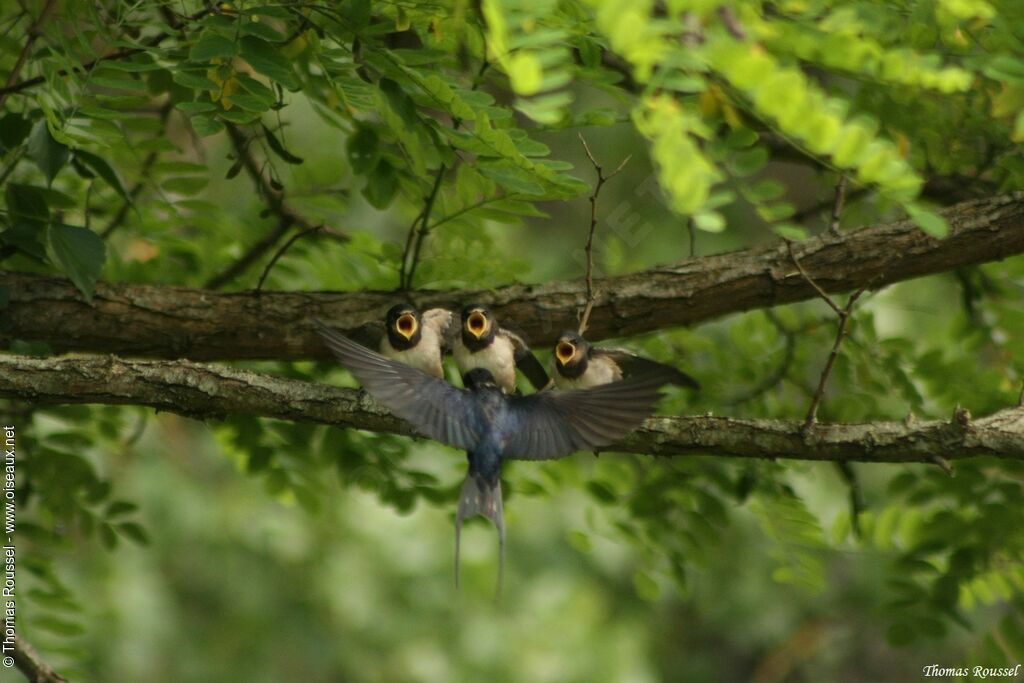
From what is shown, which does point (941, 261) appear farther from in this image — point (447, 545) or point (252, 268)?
point (447, 545)

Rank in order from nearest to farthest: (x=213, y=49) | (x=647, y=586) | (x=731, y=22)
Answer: (x=731, y=22), (x=213, y=49), (x=647, y=586)

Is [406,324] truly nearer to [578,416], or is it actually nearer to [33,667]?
[578,416]

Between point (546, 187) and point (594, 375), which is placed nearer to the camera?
point (546, 187)

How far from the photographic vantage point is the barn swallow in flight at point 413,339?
9.74ft

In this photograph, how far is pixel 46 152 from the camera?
258 centimetres

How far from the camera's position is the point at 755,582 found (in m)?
7.38

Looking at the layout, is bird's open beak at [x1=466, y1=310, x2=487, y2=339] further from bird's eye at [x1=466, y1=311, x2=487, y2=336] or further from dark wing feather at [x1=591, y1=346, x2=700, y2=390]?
dark wing feather at [x1=591, y1=346, x2=700, y2=390]

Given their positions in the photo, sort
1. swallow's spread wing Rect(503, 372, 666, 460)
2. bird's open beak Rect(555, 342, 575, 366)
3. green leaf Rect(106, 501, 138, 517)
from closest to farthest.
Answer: swallow's spread wing Rect(503, 372, 666, 460), bird's open beak Rect(555, 342, 575, 366), green leaf Rect(106, 501, 138, 517)

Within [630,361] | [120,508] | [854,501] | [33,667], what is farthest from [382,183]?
[854,501]

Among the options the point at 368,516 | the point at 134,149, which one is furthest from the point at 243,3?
the point at 368,516

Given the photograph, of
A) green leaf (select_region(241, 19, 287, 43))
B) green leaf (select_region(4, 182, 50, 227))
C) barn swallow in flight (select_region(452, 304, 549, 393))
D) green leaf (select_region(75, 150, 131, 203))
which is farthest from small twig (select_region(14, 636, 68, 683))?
green leaf (select_region(241, 19, 287, 43))

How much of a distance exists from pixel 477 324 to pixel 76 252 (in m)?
0.96

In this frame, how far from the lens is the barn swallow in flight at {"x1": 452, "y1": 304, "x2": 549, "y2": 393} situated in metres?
2.95

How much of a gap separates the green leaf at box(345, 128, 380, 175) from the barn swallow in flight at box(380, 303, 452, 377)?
365 mm
